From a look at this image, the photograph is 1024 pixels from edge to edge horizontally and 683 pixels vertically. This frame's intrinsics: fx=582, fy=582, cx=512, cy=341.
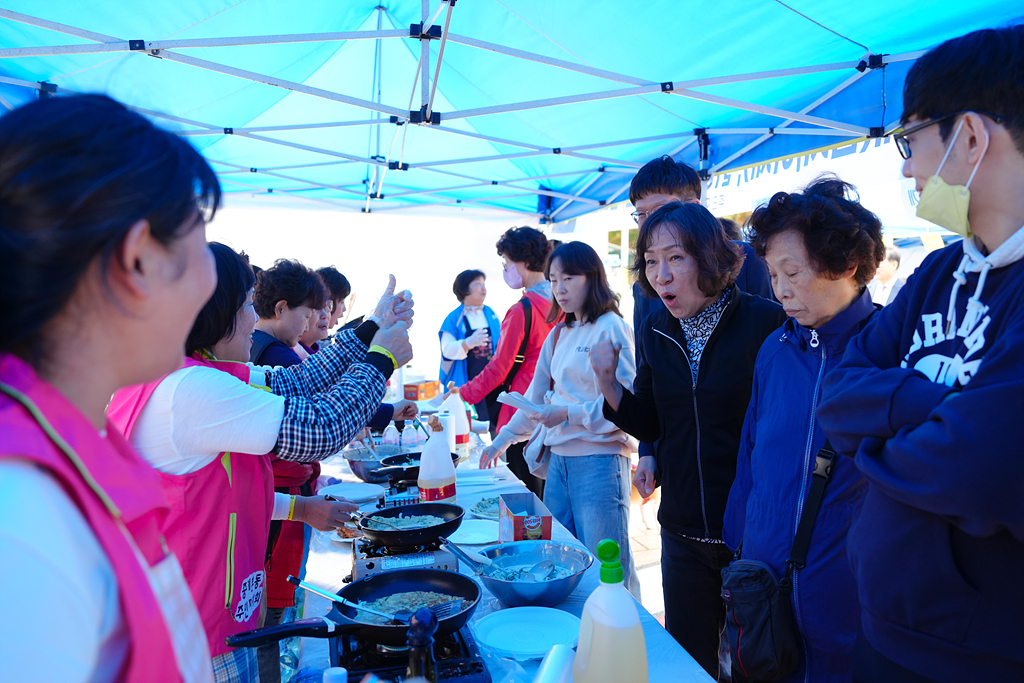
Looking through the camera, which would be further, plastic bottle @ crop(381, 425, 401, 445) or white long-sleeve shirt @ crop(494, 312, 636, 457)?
plastic bottle @ crop(381, 425, 401, 445)

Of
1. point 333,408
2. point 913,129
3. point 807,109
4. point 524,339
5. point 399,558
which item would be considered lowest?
point 399,558

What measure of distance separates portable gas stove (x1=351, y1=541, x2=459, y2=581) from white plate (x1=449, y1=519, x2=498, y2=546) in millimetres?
215

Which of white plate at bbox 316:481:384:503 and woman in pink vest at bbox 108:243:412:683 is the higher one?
woman in pink vest at bbox 108:243:412:683

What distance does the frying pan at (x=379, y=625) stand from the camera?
97 centimetres

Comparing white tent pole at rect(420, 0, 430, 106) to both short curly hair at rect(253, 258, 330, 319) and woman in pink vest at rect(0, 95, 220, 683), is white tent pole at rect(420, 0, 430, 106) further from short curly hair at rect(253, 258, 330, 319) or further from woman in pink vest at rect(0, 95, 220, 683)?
woman in pink vest at rect(0, 95, 220, 683)

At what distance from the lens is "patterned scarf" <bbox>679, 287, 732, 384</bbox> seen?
2.01 m

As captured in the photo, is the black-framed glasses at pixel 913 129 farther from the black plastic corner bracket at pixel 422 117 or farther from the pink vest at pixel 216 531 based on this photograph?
the black plastic corner bracket at pixel 422 117

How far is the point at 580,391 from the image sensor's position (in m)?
2.72

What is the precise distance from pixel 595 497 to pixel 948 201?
70.5 inches

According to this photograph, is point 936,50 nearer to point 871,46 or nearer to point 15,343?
point 15,343

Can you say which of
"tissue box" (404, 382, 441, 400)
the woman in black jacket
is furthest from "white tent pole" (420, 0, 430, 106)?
the woman in black jacket

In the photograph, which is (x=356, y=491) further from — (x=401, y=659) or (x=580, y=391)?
(x=401, y=659)

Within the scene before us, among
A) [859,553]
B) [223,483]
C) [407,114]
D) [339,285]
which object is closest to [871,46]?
[407,114]

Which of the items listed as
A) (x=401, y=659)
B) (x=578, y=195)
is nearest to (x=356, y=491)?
(x=401, y=659)
